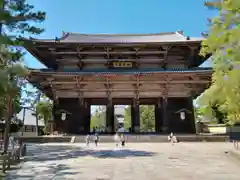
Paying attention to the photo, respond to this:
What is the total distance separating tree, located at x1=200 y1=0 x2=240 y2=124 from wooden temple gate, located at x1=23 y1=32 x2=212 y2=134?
13973 mm

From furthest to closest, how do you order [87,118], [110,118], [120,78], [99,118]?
[99,118]
[87,118]
[110,118]
[120,78]

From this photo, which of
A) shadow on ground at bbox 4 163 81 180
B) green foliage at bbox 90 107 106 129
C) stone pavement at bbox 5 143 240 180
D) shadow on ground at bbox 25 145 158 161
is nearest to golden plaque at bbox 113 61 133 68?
shadow on ground at bbox 25 145 158 161

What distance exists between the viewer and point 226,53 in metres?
6.12

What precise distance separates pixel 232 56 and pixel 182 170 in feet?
14.2

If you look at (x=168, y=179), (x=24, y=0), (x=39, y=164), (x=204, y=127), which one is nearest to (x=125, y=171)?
(x=168, y=179)

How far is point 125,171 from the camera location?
27.1 ft

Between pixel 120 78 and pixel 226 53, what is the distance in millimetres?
15410

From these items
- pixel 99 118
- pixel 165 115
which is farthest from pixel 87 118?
pixel 99 118

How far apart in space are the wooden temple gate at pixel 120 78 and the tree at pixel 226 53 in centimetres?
1397

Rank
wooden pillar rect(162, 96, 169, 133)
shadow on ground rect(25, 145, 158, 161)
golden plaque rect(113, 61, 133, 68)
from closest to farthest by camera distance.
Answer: shadow on ground rect(25, 145, 158, 161) < wooden pillar rect(162, 96, 169, 133) < golden plaque rect(113, 61, 133, 68)

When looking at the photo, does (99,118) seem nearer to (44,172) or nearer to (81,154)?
(81,154)

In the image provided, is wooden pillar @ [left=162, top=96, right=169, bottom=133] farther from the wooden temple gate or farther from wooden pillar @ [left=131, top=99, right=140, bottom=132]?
wooden pillar @ [left=131, top=99, right=140, bottom=132]

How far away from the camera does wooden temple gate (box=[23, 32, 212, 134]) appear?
21219 millimetres

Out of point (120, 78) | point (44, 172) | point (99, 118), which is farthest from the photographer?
point (99, 118)
